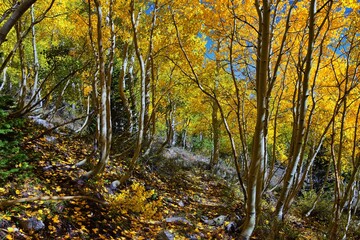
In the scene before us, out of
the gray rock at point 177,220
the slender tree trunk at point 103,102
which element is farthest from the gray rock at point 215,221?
the slender tree trunk at point 103,102

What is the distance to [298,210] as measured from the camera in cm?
1245

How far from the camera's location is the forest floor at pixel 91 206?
3594 mm

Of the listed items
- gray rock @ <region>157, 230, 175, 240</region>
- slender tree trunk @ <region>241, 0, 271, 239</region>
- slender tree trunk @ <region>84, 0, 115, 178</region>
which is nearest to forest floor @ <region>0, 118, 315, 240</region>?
gray rock @ <region>157, 230, 175, 240</region>

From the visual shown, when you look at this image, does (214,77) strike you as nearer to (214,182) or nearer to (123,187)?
(214,182)

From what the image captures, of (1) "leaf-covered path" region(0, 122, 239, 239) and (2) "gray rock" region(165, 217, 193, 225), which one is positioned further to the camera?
(2) "gray rock" region(165, 217, 193, 225)

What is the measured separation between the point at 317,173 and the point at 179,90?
1624 centimetres

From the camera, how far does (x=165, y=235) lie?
194 inches

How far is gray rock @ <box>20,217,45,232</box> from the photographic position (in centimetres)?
336

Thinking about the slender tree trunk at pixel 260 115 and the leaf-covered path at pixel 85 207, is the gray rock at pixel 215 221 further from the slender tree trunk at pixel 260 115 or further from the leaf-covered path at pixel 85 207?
the slender tree trunk at pixel 260 115

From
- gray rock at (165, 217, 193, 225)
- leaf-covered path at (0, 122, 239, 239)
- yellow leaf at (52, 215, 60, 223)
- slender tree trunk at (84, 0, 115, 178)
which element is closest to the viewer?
leaf-covered path at (0, 122, 239, 239)

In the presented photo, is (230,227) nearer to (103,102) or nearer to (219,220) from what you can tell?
(219,220)

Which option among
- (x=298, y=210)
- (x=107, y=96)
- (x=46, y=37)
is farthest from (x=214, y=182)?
(x=46, y=37)

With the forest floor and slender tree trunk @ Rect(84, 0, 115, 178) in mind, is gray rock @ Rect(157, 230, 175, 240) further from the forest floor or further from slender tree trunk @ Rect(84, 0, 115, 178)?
slender tree trunk @ Rect(84, 0, 115, 178)

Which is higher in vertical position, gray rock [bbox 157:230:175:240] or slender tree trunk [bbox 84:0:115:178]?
slender tree trunk [bbox 84:0:115:178]
